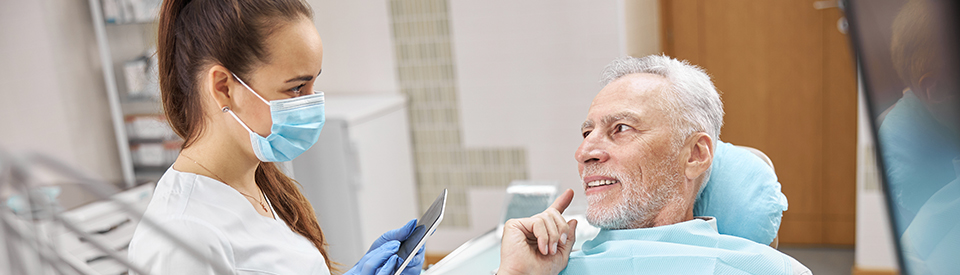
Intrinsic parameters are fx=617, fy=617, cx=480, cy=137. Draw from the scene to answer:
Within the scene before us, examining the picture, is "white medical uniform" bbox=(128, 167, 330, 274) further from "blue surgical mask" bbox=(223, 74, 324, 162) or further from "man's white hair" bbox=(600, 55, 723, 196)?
"man's white hair" bbox=(600, 55, 723, 196)

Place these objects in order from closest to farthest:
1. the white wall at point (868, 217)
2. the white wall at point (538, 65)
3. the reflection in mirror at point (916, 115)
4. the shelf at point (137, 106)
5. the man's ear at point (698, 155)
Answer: the reflection in mirror at point (916, 115) → the man's ear at point (698, 155) → the white wall at point (868, 217) → the white wall at point (538, 65) → the shelf at point (137, 106)

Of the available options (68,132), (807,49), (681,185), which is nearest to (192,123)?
(681,185)

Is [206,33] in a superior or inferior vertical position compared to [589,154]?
superior

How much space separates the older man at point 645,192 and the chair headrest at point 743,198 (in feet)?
0.22

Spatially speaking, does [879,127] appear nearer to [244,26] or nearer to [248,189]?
[244,26]

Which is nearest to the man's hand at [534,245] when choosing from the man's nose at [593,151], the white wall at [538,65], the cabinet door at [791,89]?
the man's nose at [593,151]

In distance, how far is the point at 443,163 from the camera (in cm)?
317

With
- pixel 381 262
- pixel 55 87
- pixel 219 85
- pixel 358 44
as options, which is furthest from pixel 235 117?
pixel 55 87

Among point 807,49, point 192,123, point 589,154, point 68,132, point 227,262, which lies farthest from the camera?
point 68,132

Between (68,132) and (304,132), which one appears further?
(68,132)

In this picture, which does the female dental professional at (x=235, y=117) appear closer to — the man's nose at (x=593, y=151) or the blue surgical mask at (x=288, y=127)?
the blue surgical mask at (x=288, y=127)

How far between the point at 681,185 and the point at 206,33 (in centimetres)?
99

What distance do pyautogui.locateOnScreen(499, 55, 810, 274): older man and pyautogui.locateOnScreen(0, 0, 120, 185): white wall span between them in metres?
2.60

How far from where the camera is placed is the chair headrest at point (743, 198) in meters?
1.34
